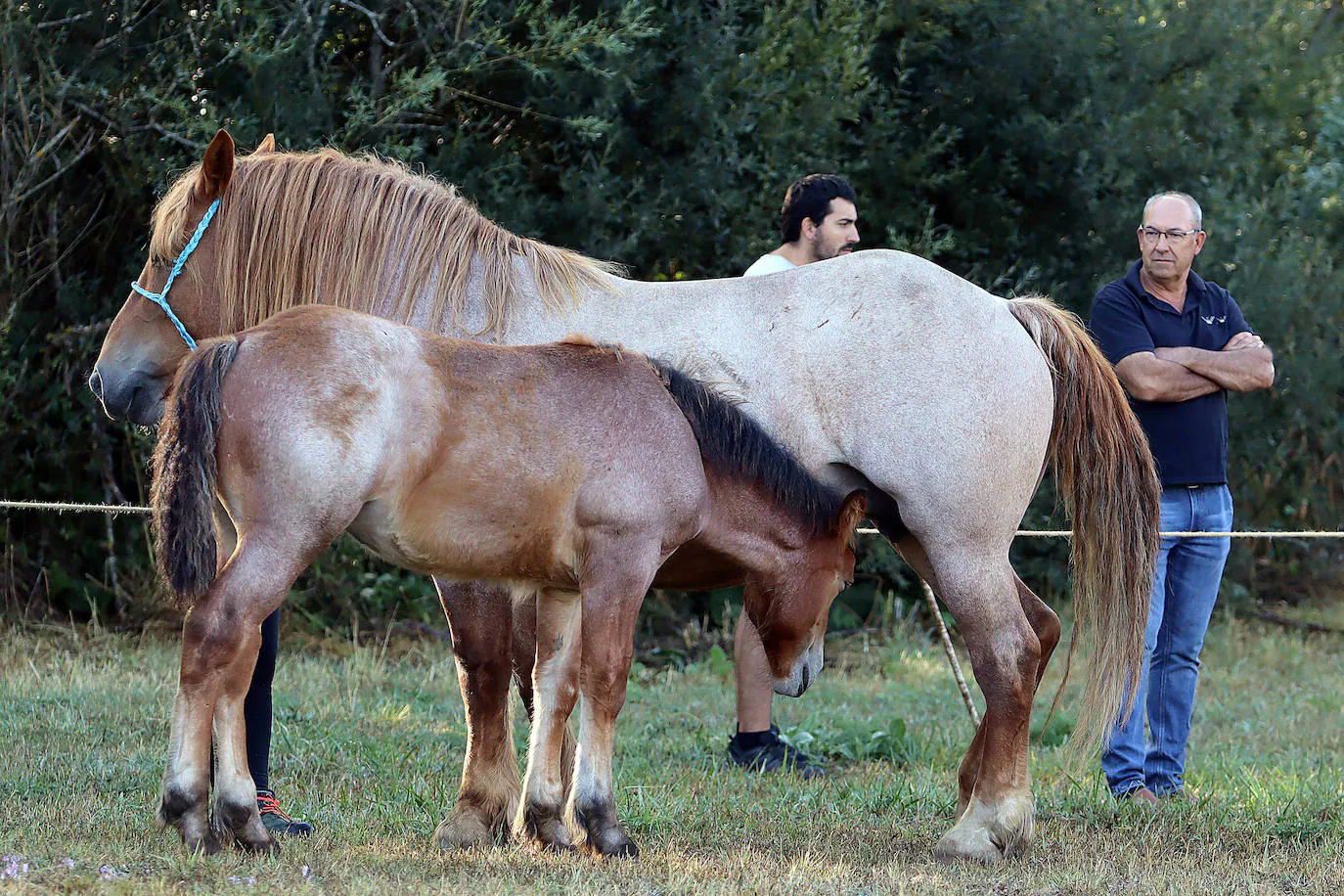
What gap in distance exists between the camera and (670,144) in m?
9.03

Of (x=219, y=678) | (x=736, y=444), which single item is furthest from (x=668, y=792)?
(x=219, y=678)

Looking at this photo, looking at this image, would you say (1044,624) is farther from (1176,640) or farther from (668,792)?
(668,792)

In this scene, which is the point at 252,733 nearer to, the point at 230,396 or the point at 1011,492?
the point at 230,396

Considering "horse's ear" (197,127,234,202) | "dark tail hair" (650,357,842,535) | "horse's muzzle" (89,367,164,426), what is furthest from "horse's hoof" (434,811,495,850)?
"horse's ear" (197,127,234,202)

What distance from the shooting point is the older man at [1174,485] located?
5.29 m

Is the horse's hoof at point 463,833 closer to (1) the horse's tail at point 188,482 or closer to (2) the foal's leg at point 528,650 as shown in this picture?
(2) the foal's leg at point 528,650

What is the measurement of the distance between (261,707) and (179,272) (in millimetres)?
1422

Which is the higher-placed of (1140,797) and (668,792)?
(1140,797)

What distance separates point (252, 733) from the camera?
4.31 meters

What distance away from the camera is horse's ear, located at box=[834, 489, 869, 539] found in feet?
13.6

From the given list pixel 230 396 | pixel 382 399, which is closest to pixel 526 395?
pixel 382 399

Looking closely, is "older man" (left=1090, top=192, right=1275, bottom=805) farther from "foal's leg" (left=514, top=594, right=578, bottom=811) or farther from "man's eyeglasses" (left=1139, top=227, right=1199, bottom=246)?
"foal's leg" (left=514, top=594, right=578, bottom=811)

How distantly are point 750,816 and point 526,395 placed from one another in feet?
6.18

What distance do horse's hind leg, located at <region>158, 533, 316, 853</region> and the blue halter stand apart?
134 cm
